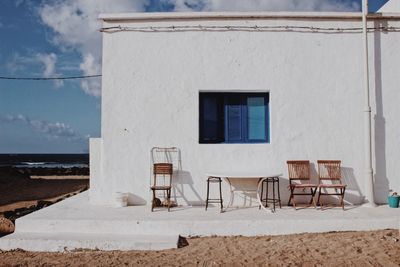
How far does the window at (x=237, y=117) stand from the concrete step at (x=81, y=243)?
2.81 meters

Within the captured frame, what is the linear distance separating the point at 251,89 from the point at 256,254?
3504 mm

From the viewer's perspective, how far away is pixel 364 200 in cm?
812

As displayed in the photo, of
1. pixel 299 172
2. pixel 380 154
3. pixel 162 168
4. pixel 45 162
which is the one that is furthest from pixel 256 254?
pixel 45 162

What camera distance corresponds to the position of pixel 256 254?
19.1 ft

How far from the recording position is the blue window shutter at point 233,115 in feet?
27.6

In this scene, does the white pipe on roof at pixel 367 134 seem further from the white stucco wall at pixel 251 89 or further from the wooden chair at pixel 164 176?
A: the wooden chair at pixel 164 176

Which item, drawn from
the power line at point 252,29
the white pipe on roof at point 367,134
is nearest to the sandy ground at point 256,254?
the white pipe on roof at point 367,134

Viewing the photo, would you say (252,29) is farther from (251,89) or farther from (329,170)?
(329,170)

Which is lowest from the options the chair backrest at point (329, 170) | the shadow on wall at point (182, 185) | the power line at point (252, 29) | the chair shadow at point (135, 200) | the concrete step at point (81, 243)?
the concrete step at point (81, 243)

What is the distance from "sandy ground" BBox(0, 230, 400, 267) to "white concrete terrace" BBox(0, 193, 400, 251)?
0.16 meters

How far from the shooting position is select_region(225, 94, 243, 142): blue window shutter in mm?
8398

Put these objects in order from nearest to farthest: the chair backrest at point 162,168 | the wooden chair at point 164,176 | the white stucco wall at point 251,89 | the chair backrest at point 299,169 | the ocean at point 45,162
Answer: the wooden chair at point 164,176 < the chair backrest at point 162,168 < the chair backrest at point 299,169 < the white stucco wall at point 251,89 < the ocean at point 45,162

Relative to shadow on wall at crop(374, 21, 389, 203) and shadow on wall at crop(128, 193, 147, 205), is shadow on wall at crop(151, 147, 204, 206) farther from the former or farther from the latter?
shadow on wall at crop(374, 21, 389, 203)

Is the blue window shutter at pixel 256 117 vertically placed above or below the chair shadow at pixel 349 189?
above
